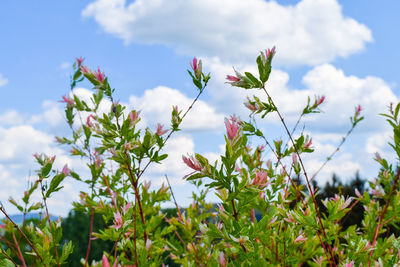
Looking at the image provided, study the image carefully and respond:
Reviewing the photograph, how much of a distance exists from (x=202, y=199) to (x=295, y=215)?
219 centimetres

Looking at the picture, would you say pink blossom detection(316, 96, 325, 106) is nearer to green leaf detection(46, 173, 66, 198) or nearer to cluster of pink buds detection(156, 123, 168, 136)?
cluster of pink buds detection(156, 123, 168, 136)

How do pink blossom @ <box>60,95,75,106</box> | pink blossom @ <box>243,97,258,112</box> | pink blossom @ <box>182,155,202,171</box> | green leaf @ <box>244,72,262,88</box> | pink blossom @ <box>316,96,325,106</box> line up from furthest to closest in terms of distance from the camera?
1. pink blossom @ <box>60,95,75,106</box>
2. pink blossom @ <box>316,96,325,106</box>
3. pink blossom @ <box>243,97,258,112</box>
4. green leaf @ <box>244,72,262,88</box>
5. pink blossom @ <box>182,155,202,171</box>

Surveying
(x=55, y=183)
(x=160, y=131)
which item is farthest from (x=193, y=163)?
(x=55, y=183)

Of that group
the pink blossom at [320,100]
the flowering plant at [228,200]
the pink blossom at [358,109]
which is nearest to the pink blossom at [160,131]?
the flowering plant at [228,200]

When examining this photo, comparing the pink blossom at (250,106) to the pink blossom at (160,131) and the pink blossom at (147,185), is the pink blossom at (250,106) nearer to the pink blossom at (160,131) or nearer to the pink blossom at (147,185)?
the pink blossom at (160,131)

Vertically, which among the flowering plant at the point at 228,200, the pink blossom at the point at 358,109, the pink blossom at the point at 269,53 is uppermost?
the pink blossom at the point at 358,109

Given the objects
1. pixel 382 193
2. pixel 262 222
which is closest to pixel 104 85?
pixel 262 222

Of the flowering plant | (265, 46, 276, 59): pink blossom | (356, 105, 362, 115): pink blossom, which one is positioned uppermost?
(356, 105, 362, 115): pink blossom

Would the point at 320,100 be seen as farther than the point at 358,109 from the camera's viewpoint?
No

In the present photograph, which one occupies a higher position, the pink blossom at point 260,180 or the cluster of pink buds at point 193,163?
the cluster of pink buds at point 193,163

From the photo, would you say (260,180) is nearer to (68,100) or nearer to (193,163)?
(193,163)

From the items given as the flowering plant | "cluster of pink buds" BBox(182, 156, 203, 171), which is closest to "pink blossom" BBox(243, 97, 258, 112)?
the flowering plant

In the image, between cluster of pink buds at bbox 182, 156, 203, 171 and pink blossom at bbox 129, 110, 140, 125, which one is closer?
cluster of pink buds at bbox 182, 156, 203, 171

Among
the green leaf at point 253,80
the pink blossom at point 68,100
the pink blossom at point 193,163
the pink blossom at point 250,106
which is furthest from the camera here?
the pink blossom at point 68,100
